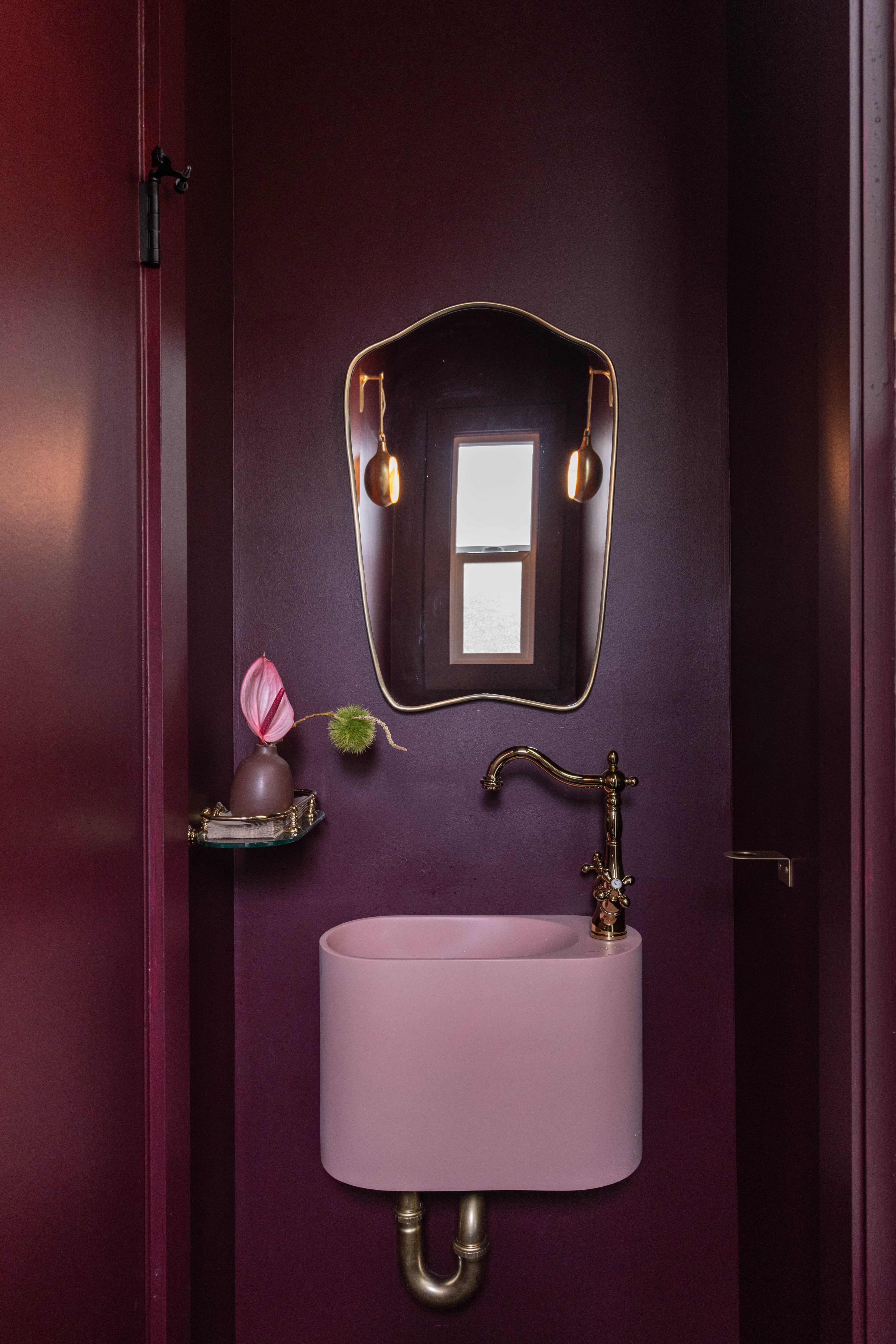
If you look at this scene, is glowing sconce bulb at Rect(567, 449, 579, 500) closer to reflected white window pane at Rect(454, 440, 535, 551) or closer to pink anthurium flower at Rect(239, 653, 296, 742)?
reflected white window pane at Rect(454, 440, 535, 551)

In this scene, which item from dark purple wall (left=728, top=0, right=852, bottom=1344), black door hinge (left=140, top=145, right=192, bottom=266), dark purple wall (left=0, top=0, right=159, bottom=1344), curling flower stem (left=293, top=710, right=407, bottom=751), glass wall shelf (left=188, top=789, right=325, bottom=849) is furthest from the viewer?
curling flower stem (left=293, top=710, right=407, bottom=751)

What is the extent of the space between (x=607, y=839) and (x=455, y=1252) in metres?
0.61

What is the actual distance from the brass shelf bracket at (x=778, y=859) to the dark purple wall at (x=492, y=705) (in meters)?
0.16

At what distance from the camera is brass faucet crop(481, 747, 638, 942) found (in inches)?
39.8

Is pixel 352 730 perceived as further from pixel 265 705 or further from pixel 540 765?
pixel 540 765

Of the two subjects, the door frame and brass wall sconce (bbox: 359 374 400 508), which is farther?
brass wall sconce (bbox: 359 374 400 508)

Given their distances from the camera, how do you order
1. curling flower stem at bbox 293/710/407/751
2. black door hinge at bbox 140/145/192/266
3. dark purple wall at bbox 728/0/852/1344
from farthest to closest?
1. curling flower stem at bbox 293/710/407/751
2. black door hinge at bbox 140/145/192/266
3. dark purple wall at bbox 728/0/852/1344

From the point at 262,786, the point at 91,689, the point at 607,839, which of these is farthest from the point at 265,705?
the point at 607,839

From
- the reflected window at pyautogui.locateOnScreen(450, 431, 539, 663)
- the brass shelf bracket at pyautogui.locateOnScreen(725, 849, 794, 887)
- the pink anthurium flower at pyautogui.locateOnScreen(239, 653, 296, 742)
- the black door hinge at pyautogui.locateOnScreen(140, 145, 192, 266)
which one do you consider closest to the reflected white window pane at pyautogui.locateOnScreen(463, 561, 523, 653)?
the reflected window at pyautogui.locateOnScreen(450, 431, 539, 663)

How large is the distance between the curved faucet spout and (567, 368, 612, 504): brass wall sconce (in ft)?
1.24

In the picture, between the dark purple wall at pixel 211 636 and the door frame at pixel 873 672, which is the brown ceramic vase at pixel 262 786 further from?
the door frame at pixel 873 672

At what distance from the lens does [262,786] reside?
3.11ft

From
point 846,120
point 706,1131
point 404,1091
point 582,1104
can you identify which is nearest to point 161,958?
point 404,1091

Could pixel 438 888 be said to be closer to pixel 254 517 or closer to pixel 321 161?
pixel 254 517
